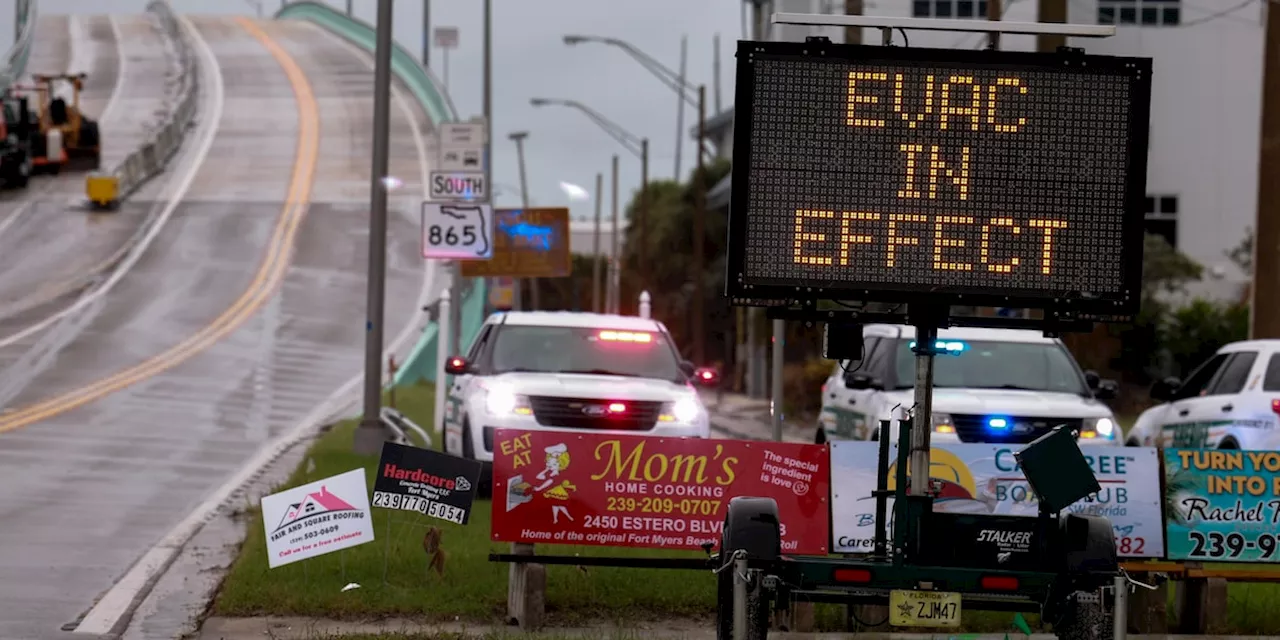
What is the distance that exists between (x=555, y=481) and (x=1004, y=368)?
310 inches

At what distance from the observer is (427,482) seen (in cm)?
1146

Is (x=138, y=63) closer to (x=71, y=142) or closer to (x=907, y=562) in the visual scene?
(x=71, y=142)

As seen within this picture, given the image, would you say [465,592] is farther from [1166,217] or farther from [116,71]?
[116,71]

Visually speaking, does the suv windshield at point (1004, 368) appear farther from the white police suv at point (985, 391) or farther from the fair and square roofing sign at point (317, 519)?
the fair and square roofing sign at point (317, 519)

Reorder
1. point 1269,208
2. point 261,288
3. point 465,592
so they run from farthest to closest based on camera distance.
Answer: point 261,288 → point 1269,208 → point 465,592

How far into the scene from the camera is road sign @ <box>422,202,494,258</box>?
22.8 metres

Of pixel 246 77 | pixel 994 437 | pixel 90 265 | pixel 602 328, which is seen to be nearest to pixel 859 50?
pixel 994 437

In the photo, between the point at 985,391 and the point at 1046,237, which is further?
the point at 985,391

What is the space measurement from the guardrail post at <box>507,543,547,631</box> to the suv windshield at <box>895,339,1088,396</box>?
7.57 metres

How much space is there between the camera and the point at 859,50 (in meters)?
8.68

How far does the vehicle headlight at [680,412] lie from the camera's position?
17.2 meters

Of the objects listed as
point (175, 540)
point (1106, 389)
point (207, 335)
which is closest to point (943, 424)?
point (1106, 389)

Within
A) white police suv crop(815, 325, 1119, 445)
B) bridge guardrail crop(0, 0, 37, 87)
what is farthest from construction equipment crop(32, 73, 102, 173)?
white police suv crop(815, 325, 1119, 445)

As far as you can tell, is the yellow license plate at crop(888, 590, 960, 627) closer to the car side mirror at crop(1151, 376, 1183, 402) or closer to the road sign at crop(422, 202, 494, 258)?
the car side mirror at crop(1151, 376, 1183, 402)
